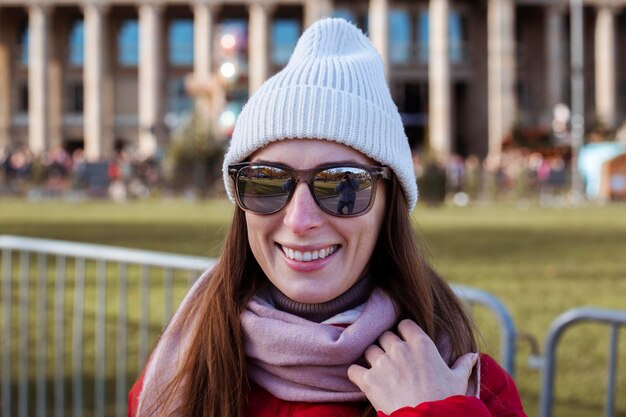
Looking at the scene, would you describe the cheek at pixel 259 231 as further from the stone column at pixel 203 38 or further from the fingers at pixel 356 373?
the stone column at pixel 203 38

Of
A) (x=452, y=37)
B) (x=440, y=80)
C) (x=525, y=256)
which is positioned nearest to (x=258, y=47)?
(x=440, y=80)

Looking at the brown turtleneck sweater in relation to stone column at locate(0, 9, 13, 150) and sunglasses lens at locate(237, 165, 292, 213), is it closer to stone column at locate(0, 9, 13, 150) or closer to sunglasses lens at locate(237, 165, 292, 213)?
sunglasses lens at locate(237, 165, 292, 213)

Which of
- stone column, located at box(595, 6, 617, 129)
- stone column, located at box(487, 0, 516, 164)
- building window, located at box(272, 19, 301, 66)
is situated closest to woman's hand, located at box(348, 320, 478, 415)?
stone column, located at box(487, 0, 516, 164)

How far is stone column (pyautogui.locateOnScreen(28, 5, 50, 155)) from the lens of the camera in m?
56.0

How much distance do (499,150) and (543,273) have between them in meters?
42.8

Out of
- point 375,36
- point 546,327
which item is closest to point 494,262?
point 546,327

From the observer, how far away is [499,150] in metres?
53.1

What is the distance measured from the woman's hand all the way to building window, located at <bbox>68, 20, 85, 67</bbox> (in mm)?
61047

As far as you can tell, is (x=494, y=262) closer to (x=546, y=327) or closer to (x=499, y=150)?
(x=546, y=327)

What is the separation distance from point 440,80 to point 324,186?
179 ft

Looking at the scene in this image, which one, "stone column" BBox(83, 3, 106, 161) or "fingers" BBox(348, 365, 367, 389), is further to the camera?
"stone column" BBox(83, 3, 106, 161)

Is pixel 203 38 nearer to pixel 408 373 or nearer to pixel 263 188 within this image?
pixel 263 188

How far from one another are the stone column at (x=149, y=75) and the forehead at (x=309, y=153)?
177 feet

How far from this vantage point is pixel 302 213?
1961mm
